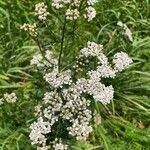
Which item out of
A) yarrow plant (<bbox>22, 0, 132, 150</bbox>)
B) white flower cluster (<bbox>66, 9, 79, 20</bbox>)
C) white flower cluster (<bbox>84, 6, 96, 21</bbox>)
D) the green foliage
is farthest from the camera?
the green foliage

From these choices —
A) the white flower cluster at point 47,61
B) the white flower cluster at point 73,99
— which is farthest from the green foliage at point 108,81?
the white flower cluster at point 73,99

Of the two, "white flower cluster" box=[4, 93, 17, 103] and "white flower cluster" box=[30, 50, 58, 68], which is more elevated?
"white flower cluster" box=[30, 50, 58, 68]

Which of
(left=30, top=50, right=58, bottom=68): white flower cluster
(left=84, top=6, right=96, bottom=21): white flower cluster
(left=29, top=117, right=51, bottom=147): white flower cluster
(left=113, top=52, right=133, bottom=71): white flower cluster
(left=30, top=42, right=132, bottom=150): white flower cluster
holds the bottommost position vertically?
(left=29, top=117, right=51, bottom=147): white flower cluster

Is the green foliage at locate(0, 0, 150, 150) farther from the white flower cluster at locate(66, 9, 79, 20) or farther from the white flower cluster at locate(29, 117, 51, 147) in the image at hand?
the white flower cluster at locate(29, 117, 51, 147)

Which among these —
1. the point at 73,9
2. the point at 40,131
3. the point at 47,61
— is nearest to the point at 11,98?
the point at 47,61

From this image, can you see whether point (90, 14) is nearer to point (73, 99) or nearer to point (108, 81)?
point (73, 99)

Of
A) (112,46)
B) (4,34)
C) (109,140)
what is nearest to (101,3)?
(112,46)

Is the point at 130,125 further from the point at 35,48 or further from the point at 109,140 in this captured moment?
the point at 35,48

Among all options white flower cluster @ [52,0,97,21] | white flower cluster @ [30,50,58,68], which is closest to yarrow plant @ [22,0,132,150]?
white flower cluster @ [52,0,97,21]
